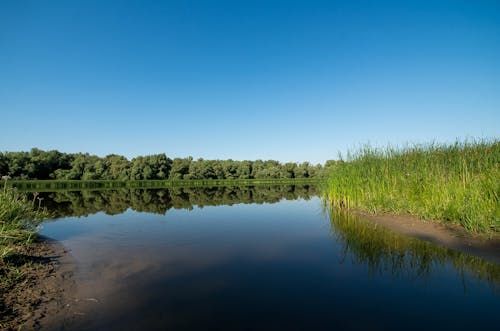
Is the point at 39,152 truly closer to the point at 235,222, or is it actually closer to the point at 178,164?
the point at 178,164

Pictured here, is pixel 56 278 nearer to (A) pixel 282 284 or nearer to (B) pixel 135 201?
(A) pixel 282 284

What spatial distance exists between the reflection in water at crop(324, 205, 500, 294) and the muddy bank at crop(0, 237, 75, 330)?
6.95m

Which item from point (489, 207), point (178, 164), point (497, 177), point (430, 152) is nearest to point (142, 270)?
point (489, 207)

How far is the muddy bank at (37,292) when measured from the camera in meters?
4.27

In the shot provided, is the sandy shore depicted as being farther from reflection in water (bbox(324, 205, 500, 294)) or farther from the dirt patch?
reflection in water (bbox(324, 205, 500, 294))

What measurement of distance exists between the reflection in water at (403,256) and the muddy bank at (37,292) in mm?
6954

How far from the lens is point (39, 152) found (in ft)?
253

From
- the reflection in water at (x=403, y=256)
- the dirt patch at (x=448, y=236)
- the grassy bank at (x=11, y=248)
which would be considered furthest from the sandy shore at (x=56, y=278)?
the reflection in water at (x=403, y=256)

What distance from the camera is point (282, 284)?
607cm

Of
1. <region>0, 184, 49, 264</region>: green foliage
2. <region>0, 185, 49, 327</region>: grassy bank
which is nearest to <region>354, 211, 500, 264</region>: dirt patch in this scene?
<region>0, 185, 49, 327</region>: grassy bank

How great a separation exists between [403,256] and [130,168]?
3480 inches

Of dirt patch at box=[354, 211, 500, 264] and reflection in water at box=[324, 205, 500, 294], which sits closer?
reflection in water at box=[324, 205, 500, 294]

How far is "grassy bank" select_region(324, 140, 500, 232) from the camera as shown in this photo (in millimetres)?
8781

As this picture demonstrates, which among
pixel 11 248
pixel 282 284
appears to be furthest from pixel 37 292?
pixel 282 284
